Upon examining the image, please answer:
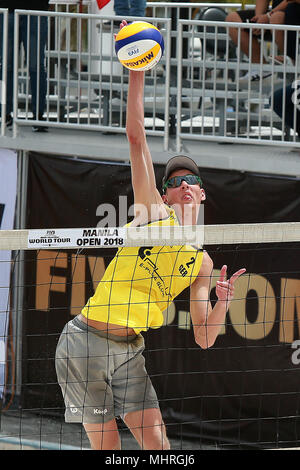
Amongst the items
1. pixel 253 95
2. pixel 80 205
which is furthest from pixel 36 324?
pixel 253 95

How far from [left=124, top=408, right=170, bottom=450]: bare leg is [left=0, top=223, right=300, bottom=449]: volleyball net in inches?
88.5

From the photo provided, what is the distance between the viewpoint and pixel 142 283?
5.39 meters

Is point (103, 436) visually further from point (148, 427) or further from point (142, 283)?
point (142, 283)

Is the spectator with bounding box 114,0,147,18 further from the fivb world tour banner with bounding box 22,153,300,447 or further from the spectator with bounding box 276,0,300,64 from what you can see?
the fivb world tour banner with bounding box 22,153,300,447

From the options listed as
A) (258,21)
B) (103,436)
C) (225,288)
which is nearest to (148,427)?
(103,436)

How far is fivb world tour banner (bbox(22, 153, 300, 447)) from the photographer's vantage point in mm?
8203

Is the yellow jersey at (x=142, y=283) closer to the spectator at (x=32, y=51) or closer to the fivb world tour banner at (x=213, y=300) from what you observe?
the fivb world tour banner at (x=213, y=300)

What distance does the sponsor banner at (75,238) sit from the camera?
17.2 ft

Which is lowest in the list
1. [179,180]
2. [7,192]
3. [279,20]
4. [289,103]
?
[179,180]

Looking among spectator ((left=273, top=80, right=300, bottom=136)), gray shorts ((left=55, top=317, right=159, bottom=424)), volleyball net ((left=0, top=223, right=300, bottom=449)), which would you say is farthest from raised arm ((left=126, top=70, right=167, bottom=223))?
spectator ((left=273, top=80, right=300, bottom=136))

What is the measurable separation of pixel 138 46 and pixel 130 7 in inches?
138

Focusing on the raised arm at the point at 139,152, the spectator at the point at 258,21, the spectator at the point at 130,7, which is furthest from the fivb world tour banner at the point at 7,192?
the raised arm at the point at 139,152

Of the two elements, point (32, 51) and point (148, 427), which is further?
point (32, 51)
